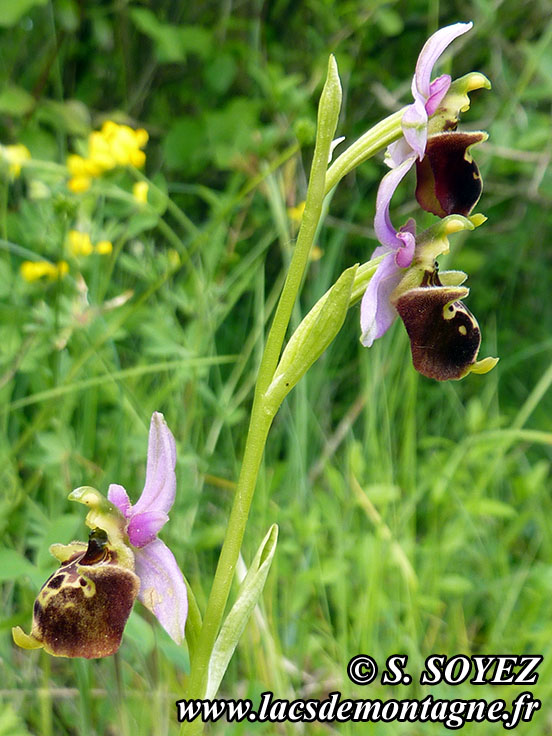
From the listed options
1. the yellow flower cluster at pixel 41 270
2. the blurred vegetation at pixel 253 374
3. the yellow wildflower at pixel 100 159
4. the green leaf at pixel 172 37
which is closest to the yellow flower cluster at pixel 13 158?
the blurred vegetation at pixel 253 374

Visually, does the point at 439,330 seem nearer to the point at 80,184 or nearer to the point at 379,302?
the point at 379,302

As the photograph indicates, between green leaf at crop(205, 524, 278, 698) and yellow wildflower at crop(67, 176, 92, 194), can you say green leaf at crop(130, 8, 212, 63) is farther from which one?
green leaf at crop(205, 524, 278, 698)

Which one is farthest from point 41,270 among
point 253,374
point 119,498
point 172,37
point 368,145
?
point 172,37

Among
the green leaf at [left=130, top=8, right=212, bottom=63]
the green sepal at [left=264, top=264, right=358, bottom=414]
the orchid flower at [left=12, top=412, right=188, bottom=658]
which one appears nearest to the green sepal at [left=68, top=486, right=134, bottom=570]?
the orchid flower at [left=12, top=412, right=188, bottom=658]

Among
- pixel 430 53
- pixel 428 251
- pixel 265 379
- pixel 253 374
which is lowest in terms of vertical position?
pixel 253 374

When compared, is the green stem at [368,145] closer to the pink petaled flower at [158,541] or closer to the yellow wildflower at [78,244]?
the pink petaled flower at [158,541]

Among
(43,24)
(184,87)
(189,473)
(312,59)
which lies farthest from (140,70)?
(189,473)

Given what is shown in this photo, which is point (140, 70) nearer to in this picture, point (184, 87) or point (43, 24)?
point (184, 87)
